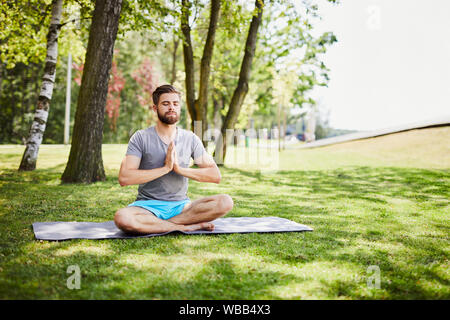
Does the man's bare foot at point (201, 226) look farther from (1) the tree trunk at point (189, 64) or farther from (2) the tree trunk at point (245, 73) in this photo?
(2) the tree trunk at point (245, 73)

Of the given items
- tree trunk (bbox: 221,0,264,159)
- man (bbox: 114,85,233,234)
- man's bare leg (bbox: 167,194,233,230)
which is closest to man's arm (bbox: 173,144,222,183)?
man (bbox: 114,85,233,234)

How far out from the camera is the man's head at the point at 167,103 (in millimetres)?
4598

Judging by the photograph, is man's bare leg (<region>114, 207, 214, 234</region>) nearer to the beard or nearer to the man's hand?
the man's hand

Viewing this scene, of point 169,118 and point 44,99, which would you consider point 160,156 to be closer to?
point 169,118

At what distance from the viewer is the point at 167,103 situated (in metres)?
4.61

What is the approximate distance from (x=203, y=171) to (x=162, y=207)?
2.07ft

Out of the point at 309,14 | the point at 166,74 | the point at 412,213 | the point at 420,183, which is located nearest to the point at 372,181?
the point at 420,183

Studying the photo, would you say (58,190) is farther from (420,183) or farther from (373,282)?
(420,183)

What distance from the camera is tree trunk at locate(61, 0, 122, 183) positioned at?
8875 mm

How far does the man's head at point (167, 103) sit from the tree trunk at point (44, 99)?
7.35m

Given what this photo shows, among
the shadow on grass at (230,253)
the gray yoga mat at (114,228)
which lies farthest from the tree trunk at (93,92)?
the gray yoga mat at (114,228)

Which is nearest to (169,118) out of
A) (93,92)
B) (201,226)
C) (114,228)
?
(201,226)

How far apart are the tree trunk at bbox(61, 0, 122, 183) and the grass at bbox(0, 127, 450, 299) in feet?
2.34

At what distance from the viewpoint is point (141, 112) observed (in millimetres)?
34156
